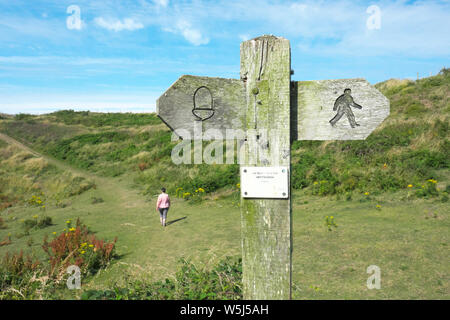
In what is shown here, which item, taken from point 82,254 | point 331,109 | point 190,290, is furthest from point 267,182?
point 82,254

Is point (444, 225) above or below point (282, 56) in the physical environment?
below

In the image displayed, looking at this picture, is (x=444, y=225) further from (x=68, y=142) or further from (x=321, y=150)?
(x=68, y=142)

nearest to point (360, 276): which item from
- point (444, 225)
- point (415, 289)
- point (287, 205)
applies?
point (415, 289)

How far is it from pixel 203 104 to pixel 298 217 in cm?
651

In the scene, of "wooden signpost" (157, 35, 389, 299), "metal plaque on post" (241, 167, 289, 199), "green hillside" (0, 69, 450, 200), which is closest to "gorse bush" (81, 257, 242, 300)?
"wooden signpost" (157, 35, 389, 299)

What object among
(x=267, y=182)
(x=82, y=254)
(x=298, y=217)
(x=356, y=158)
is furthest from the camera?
(x=356, y=158)

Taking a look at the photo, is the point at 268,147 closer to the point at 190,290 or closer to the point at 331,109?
the point at 331,109

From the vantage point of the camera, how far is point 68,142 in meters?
28.7

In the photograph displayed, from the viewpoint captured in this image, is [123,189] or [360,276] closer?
[360,276]

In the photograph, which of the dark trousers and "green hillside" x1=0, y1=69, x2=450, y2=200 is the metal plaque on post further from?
"green hillside" x1=0, y1=69, x2=450, y2=200

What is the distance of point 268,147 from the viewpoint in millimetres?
1788

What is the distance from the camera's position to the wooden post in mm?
1771

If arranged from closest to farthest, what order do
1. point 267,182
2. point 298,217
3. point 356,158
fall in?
point 267,182 → point 298,217 → point 356,158

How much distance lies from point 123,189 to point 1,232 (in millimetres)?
5461
